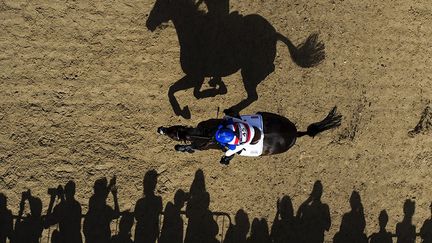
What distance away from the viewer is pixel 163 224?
8398 mm

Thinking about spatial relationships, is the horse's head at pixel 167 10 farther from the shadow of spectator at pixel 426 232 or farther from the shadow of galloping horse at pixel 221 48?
the shadow of spectator at pixel 426 232

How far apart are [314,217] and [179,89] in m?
3.38

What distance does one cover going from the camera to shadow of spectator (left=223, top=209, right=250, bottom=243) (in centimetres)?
859

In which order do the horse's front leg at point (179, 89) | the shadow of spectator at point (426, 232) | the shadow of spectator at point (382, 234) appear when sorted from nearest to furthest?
the horse's front leg at point (179, 89) → the shadow of spectator at point (382, 234) → the shadow of spectator at point (426, 232)

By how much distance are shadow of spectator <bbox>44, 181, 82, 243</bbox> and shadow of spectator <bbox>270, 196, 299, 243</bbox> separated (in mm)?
3411

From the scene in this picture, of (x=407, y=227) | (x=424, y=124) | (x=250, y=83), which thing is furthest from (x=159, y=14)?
(x=407, y=227)

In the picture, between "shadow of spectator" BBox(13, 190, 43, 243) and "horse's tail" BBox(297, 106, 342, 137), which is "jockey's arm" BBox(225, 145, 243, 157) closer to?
"horse's tail" BBox(297, 106, 342, 137)

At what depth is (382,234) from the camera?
9094 millimetres

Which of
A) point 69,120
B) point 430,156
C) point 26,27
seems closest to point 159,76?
point 69,120

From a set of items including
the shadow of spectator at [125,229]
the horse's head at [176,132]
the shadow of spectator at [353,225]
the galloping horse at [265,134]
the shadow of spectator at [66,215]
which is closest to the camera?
the galloping horse at [265,134]

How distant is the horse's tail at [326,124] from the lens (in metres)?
8.00

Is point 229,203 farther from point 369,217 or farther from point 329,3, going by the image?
Result: point 329,3

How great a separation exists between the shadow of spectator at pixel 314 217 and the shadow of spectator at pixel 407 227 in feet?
4.66

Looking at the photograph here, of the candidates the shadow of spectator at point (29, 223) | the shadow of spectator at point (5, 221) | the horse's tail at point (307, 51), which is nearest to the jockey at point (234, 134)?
the horse's tail at point (307, 51)
